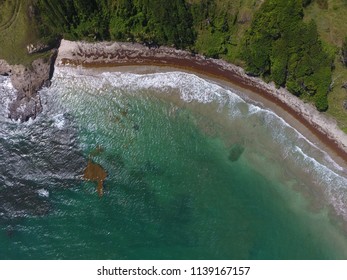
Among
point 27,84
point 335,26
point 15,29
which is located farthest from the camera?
point 27,84

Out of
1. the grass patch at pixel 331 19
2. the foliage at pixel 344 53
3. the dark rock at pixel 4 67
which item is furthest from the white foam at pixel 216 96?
the grass patch at pixel 331 19

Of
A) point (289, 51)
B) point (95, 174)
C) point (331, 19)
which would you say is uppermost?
point (331, 19)

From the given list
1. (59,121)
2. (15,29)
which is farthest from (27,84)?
(15,29)

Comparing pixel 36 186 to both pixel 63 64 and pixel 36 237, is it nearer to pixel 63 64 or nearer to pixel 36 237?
pixel 36 237

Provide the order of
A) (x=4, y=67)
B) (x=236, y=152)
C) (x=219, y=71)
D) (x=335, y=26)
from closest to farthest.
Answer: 1. (x=335, y=26)
2. (x=236, y=152)
3. (x=219, y=71)
4. (x=4, y=67)

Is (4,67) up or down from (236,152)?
up

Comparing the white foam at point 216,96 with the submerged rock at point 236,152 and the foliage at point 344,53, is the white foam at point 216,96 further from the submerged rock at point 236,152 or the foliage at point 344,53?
the foliage at point 344,53

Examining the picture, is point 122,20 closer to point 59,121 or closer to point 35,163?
point 59,121
